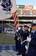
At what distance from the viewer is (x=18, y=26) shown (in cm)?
178

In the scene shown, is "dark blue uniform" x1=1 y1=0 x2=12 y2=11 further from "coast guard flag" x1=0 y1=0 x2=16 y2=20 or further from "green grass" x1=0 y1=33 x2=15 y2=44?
"green grass" x1=0 y1=33 x2=15 y2=44

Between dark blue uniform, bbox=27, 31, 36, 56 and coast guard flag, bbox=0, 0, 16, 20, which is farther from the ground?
coast guard flag, bbox=0, 0, 16, 20

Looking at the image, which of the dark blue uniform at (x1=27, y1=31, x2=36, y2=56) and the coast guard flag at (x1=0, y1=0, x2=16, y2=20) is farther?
the coast guard flag at (x1=0, y1=0, x2=16, y2=20)

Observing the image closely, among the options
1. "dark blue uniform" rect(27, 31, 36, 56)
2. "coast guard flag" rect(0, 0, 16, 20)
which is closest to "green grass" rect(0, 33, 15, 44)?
"coast guard flag" rect(0, 0, 16, 20)

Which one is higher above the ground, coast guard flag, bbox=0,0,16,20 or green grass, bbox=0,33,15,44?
coast guard flag, bbox=0,0,16,20

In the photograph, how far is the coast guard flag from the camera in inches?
70.8

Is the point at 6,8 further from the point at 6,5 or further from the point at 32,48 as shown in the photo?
the point at 32,48

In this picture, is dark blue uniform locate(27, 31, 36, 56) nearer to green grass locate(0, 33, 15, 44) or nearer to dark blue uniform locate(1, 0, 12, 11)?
green grass locate(0, 33, 15, 44)

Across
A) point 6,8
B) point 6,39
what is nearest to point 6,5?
point 6,8

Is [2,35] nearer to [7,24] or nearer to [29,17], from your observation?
[7,24]

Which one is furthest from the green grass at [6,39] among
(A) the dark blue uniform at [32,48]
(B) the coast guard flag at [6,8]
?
(A) the dark blue uniform at [32,48]

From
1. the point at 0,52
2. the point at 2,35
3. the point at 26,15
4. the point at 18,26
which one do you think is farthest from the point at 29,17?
the point at 0,52

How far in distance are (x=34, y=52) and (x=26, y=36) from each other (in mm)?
276

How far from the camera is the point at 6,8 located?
1.82 m
